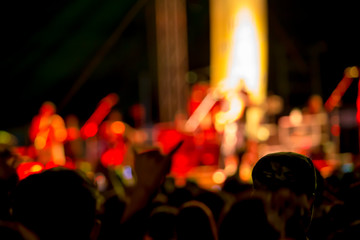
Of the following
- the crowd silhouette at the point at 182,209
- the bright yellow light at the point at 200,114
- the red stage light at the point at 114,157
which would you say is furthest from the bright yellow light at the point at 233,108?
the crowd silhouette at the point at 182,209

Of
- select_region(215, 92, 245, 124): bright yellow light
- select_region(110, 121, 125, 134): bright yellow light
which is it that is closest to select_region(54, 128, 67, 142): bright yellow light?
select_region(110, 121, 125, 134): bright yellow light

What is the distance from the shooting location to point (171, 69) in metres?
8.18

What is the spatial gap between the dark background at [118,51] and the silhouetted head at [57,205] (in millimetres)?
8421

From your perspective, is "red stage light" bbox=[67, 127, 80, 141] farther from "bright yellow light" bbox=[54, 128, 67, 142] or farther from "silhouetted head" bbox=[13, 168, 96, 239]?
"silhouetted head" bbox=[13, 168, 96, 239]

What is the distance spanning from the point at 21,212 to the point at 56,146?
7.71 m

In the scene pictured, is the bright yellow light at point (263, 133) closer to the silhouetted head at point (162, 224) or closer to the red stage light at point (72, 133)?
the red stage light at point (72, 133)

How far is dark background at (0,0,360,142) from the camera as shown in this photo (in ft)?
34.3

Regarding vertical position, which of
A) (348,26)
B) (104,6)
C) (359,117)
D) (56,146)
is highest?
(104,6)

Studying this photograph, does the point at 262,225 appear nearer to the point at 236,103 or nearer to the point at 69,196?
the point at 69,196

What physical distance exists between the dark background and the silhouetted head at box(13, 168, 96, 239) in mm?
8421

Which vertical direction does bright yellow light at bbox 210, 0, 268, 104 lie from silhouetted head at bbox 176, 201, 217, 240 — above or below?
above

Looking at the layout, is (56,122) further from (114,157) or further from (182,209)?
(182,209)

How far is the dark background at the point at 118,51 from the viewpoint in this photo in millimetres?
10469

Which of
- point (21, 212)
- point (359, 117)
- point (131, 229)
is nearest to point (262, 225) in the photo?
point (131, 229)
